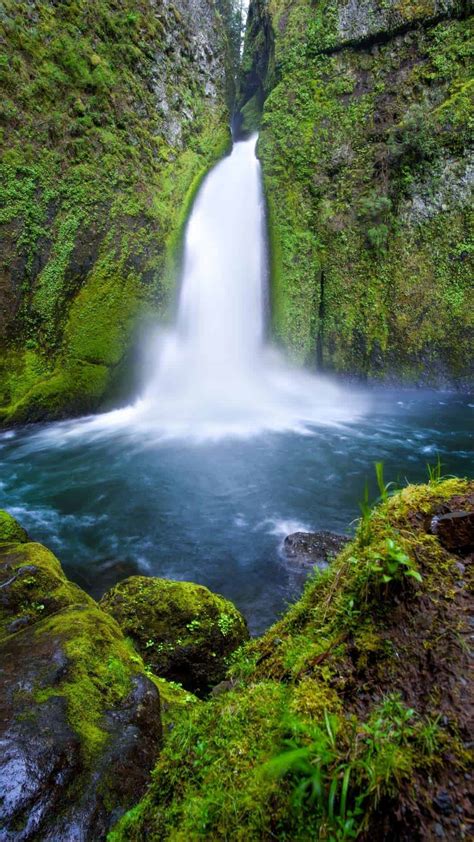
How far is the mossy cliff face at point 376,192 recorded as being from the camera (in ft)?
44.4

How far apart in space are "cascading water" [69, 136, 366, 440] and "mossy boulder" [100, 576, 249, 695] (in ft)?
24.9

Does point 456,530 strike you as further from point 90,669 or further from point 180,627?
point 180,627

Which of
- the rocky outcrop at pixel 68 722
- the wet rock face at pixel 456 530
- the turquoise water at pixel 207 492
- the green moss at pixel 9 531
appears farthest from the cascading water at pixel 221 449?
the wet rock face at pixel 456 530

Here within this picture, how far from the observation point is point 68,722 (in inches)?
72.9

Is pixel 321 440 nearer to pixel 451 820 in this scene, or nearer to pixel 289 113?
pixel 451 820

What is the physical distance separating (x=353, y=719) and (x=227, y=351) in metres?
13.2

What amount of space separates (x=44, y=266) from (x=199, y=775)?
11.1m

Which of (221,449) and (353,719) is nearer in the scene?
(353,719)

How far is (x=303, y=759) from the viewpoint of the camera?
90 centimetres

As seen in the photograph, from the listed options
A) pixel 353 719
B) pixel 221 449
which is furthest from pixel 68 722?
pixel 221 449

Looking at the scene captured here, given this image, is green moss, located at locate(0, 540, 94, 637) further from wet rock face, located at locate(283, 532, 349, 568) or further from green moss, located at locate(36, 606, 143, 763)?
wet rock face, located at locate(283, 532, 349, 568)

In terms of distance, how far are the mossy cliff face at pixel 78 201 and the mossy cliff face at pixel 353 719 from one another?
33.0 feet

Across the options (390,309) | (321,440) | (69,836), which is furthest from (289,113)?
(69,836)

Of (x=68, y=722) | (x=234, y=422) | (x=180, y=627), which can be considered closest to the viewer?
(x=68, y=722)
